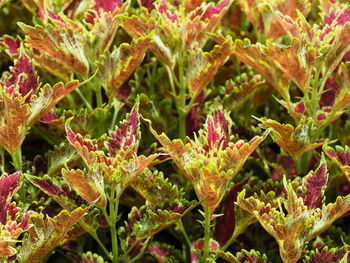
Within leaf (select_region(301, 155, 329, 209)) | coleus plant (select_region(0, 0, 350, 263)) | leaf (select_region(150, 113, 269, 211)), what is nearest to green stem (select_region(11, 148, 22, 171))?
coleus plant (select_region(0, 0, 350, 263))

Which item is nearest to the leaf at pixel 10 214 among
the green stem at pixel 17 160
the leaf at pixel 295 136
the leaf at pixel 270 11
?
the green stem at pixel 17 160

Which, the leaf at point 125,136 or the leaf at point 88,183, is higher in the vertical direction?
the leaf at point 125,136

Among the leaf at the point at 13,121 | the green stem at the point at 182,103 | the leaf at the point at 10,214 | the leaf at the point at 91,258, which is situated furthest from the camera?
→ the green stem at the point at 182,103

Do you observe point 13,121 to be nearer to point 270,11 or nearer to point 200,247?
point 200,247

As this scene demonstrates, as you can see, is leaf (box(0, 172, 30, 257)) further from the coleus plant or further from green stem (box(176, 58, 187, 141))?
green stem (box(176, 58, 187, 141))

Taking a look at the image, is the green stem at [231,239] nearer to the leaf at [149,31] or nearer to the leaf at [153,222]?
the leaf at [153,222]

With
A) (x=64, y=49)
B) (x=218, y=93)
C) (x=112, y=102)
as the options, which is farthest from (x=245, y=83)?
(x=64, y=49)

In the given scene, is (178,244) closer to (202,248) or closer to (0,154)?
(202,248)
